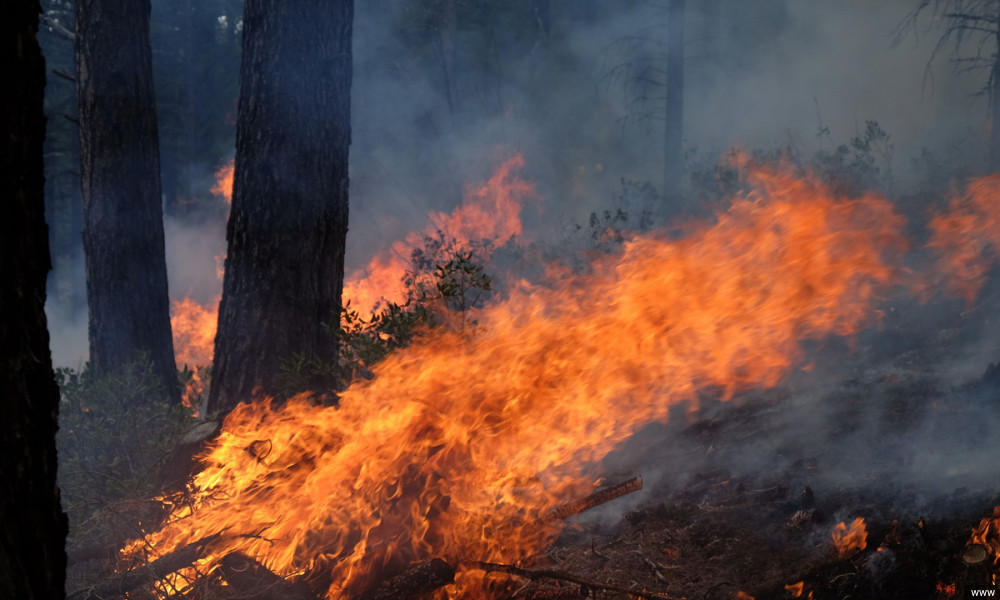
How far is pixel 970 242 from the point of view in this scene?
301 inches

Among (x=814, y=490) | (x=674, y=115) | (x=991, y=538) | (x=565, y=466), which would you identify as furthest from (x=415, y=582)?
(x=674, y=115)

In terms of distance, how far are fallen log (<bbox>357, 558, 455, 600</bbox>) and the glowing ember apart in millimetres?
2134

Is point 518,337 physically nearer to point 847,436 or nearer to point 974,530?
point 847,436

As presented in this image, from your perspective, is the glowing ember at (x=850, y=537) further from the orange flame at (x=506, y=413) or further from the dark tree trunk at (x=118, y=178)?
the dark tree trunk at (x=118, y=178)

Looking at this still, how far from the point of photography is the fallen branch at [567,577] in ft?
11.9

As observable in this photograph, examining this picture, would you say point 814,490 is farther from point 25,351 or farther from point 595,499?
point 25,351

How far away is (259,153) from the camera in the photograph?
5.74 meters

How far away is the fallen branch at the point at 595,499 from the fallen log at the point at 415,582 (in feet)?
2.77

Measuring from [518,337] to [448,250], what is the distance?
421 inches

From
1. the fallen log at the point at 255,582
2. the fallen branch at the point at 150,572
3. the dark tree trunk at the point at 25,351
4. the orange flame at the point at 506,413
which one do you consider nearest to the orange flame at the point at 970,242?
the orange flame at the point at 506,413

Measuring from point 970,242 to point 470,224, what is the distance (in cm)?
1469

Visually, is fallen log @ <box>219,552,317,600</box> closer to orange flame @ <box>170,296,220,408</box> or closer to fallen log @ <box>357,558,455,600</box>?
fallen log @ <box>357,558,455,600</box>

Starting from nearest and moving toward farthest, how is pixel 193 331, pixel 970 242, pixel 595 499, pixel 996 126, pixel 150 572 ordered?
pixel 150 572 < pixel 595 499 < pixel 970 242 < pixel 996 126 < pixel 193 331

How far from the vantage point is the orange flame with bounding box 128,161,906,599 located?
413 centimetres
